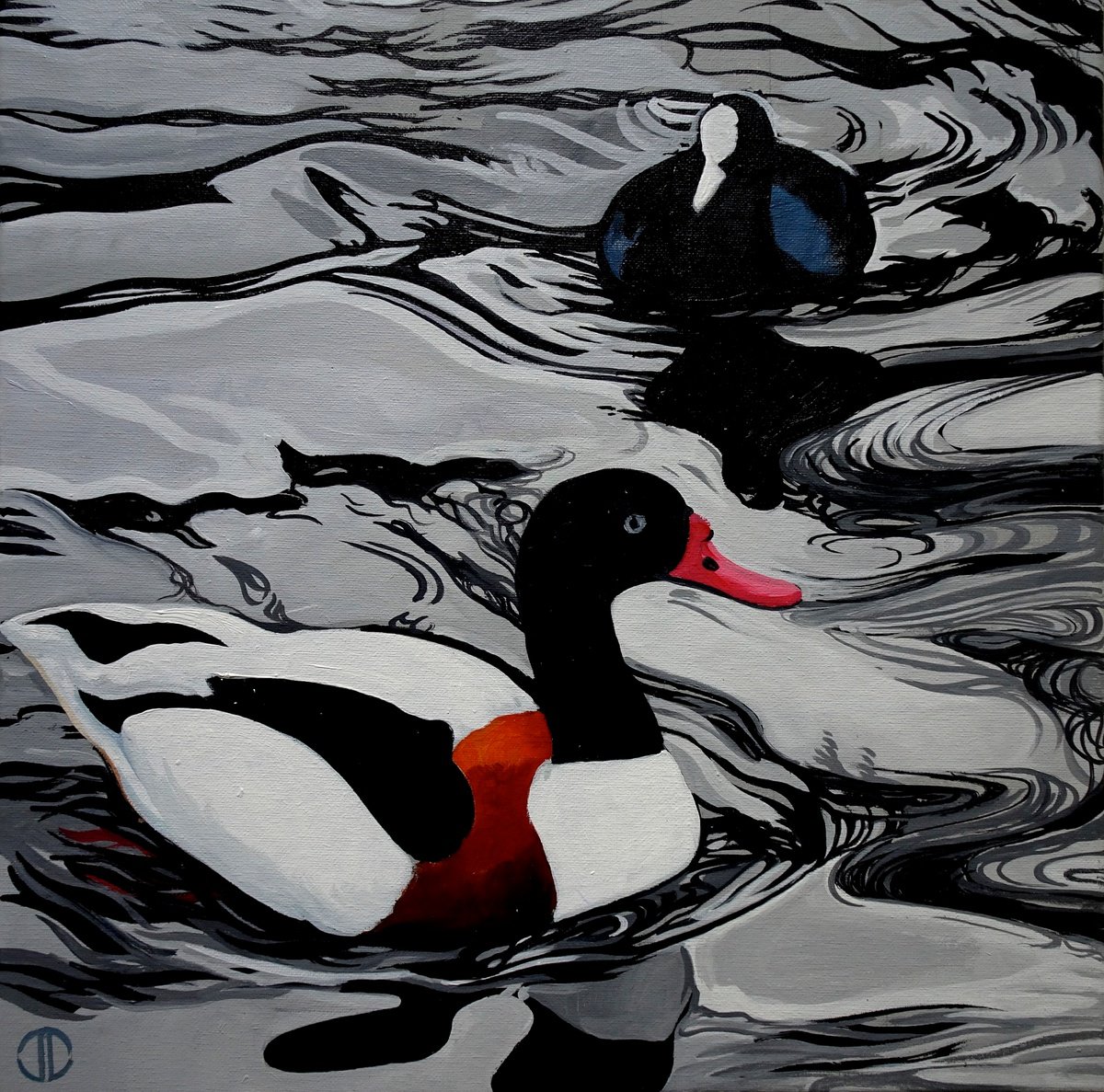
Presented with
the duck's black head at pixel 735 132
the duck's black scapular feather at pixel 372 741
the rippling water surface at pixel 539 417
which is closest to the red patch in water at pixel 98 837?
the rippling water surface at pixel 539 417

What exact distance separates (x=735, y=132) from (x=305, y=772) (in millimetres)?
1222

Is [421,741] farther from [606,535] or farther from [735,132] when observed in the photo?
[735,132]

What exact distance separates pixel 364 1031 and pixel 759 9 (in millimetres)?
1762

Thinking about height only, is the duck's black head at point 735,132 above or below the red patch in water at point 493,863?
above

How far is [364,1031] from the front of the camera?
4.29ft

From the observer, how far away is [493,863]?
1276 mm

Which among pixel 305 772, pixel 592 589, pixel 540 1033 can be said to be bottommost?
pixel 540 1033

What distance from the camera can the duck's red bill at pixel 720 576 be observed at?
126 cm

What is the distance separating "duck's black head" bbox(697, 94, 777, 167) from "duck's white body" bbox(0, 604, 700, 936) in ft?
2.96

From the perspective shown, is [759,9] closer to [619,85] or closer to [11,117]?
[619,85]
